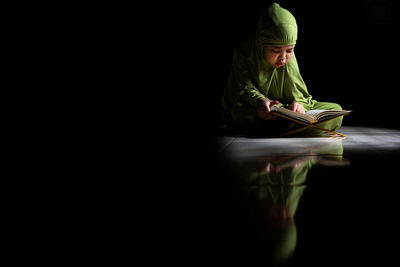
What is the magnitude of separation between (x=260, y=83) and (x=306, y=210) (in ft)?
4.58

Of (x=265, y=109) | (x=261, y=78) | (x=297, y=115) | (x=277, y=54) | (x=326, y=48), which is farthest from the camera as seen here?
(x=326, y=48)

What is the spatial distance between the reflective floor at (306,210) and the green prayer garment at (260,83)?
698mm

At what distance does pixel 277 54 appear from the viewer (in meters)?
1.90

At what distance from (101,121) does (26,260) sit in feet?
7.25

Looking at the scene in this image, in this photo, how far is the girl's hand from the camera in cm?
178

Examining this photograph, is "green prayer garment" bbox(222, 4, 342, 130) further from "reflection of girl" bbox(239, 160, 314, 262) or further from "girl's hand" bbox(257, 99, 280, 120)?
"reflection of girl" bbox(239, 160, 314, 262)

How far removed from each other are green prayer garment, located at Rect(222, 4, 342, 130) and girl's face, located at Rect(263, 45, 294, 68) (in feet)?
0.10

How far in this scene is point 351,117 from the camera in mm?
3084

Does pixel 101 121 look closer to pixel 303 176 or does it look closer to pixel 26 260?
pixel 303 176

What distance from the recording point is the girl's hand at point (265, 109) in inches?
70.2

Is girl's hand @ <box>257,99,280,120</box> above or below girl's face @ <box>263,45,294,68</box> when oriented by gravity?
below

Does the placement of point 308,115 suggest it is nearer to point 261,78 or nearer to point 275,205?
point 261,78

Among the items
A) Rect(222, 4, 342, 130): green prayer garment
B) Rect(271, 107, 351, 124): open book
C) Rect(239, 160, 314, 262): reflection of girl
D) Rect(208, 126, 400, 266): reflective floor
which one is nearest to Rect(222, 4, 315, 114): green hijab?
Rect(222, 4, 342, 130): green prayer garment

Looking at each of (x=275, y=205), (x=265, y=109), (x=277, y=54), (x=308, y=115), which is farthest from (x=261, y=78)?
(x=275, y=205)
